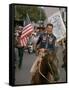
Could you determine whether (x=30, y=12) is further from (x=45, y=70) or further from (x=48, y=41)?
(x=45, y=70)

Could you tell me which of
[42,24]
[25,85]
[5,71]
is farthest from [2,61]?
[42,24]

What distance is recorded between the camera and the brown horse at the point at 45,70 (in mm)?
1597

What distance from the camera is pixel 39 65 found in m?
1.60

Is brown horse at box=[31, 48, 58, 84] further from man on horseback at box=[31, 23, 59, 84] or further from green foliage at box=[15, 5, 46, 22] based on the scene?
green foliage at box=[15, 5, 46, 22]

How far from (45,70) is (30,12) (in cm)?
33

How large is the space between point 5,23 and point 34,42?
0.62ft

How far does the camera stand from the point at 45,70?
1615 mm

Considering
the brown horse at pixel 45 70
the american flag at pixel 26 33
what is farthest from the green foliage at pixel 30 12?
the brown horse at pixel 45 70

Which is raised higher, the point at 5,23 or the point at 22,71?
the point at 5,23

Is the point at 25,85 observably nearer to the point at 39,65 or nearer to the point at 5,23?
the point at 39,65

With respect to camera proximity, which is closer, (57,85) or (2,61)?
(2,61)

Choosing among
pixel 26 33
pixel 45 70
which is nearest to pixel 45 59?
pixel 45 70

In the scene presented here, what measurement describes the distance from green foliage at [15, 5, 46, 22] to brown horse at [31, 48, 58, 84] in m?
0.20

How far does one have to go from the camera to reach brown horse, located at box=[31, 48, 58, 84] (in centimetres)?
160
